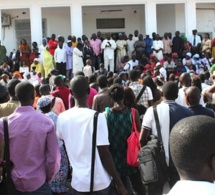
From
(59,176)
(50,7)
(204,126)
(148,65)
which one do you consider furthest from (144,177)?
(50,7)

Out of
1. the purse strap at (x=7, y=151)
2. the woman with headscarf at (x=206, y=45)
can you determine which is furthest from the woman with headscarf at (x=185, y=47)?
the purse strap at (x=7, y=151)

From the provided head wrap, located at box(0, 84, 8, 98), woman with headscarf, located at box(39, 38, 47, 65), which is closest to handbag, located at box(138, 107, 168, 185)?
head wrap, located at box(0, 84, 8, 98)

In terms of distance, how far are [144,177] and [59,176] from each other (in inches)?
68.9

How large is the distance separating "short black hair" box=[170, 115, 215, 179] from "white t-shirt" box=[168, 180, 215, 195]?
7cm

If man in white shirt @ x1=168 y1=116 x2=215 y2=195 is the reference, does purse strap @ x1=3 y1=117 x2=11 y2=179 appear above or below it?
below

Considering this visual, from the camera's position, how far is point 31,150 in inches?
145

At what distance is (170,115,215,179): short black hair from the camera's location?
1747 millimetres

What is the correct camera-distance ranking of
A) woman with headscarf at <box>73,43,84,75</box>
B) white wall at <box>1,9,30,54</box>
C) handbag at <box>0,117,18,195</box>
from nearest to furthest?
handbag at <box>0,117,18,195</box>, woman with headscarf at <box>73,43,84,75</box>, white wall at <box>1,9,30,54</box>

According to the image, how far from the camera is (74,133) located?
388cm

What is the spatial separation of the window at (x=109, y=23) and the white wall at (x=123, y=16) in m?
0.15

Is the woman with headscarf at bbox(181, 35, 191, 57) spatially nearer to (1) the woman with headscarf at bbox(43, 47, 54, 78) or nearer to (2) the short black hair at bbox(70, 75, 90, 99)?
(1) the woman with headscarf at bbox(43, 47, 54, 78)

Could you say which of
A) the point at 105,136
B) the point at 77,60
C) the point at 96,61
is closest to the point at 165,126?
the point at 105,136

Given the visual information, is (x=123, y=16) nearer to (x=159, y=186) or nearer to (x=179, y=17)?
(x=179, y=17)

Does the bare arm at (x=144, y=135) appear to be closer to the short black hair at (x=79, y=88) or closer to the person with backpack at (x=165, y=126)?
the person with backpack at (x=165, y=126)
